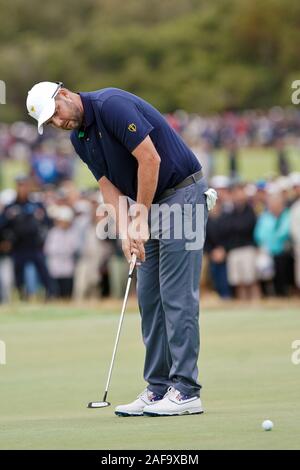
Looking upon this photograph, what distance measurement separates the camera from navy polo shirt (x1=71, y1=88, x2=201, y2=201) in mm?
8156

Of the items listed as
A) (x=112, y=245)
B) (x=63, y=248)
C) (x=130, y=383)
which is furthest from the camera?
(x=112, y=245)

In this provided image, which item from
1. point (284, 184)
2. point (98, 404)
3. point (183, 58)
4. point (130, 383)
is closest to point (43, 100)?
point (98, 404)

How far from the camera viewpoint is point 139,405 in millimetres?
8617

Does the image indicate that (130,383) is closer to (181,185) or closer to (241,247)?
(181,185)

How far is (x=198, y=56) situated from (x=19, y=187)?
66.1 meters

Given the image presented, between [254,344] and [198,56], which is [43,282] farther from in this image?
[198,56]

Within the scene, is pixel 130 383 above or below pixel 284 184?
below

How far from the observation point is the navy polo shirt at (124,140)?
816 cm

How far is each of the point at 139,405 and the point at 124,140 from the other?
1.82 m

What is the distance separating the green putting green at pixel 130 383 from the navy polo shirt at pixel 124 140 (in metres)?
1.61

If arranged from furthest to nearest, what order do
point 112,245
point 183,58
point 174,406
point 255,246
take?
point 183,58 → point 112,245 → point 255,246 → point 174,406

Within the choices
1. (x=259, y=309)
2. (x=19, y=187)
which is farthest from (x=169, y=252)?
(x=19, y=187)

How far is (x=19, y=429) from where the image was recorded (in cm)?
→ 774

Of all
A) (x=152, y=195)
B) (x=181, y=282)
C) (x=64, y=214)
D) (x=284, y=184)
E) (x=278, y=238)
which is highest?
(x=284, y=184)
